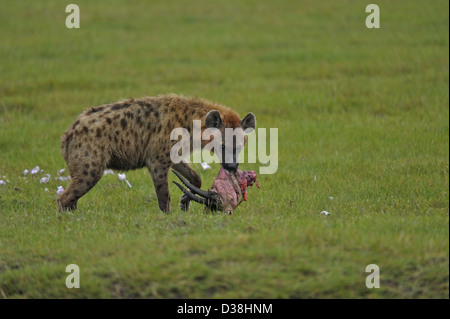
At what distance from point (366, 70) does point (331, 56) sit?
147cm

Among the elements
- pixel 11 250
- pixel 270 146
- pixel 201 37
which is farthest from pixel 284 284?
pixel 201 37

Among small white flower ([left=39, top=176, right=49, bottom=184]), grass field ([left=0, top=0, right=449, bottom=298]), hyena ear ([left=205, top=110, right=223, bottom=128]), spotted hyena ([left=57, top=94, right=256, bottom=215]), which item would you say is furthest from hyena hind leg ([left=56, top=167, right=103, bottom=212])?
small white flower ([left=39, top=176, right=49, bottom=184])

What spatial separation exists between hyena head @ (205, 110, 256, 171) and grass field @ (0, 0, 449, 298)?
65 cm

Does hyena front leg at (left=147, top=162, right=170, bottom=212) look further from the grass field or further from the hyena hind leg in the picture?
the hyena hind leg

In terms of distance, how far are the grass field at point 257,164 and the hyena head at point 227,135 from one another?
0.65 m

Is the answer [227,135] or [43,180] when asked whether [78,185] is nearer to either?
[227,135]

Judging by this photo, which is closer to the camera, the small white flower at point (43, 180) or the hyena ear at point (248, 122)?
the hyena ear at point (248, 122)

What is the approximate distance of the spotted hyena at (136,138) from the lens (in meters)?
7.98

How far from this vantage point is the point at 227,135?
323 inches

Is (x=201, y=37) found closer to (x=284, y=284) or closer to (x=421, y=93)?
(x=421, y=93)

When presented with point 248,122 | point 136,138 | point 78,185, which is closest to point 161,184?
point 136,138

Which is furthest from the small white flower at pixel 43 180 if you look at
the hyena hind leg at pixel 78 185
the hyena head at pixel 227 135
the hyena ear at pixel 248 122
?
the hyena ear at pixel 248 122

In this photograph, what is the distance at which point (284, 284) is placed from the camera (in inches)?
228

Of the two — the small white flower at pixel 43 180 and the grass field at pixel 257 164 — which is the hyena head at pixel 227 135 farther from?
the small white flower at pixel 43 180
